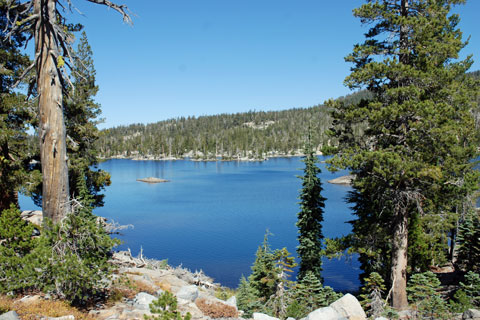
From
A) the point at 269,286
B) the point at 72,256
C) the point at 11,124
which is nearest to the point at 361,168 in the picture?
the point at 269,286

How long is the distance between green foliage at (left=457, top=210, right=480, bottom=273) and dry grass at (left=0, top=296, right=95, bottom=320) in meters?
17.9

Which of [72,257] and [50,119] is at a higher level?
[50,119]

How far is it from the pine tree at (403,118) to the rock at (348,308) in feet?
10.4

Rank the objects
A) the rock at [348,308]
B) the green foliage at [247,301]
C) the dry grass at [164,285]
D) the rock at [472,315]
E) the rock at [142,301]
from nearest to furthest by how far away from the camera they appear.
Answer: the rock at [142,301], the rock at [472,315], the dry grass at [164,285], the rock at [348,308], the green foliage at [247,301]

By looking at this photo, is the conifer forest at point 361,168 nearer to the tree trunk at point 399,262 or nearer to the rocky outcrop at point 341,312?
the tree trunk at point 399,262

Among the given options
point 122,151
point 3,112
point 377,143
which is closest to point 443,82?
point 377,143

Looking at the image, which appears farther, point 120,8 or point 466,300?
point 466,300

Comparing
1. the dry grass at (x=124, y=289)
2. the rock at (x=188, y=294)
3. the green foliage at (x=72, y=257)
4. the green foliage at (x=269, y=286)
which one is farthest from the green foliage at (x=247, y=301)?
the green foliage at (x=72, y=257)

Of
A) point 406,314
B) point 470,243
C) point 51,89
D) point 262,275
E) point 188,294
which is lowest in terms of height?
point 262,275

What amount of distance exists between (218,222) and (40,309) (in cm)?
4080

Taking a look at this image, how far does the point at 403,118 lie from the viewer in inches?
488

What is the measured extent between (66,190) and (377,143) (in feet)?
35.6

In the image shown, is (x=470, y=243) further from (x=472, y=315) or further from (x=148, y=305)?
(x=148, y=305)

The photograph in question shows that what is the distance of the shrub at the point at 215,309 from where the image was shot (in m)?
8.37
